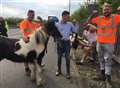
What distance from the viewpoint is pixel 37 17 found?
1070 centimetres

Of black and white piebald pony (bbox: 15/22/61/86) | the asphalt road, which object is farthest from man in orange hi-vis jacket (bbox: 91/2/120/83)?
black and white piebald pony (bbox: 15/22/61/86)

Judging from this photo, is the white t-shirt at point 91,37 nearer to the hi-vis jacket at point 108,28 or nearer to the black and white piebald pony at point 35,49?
the hi-vis jacket at point 108,28

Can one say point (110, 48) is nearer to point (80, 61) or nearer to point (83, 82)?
point (83, 82)

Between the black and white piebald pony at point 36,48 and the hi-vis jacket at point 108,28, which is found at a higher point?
the hi-vis jacket at point 108,28

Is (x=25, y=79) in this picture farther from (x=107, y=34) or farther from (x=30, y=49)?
(x=107, y=34)

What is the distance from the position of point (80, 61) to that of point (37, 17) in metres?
4.98

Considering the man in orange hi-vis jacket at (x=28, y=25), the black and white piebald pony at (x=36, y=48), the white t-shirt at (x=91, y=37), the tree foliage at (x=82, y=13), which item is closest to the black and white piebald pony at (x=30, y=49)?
the black and white piebald pony at (x=36, y=48)

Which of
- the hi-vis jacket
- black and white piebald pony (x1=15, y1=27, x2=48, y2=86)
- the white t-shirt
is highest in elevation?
the hi-vis jacket

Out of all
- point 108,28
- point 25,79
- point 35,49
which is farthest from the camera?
point 25,79

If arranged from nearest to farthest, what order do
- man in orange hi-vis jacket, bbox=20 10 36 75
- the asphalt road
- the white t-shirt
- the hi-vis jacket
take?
the hi-vis jacket
the asphalt road
man in orange hi-vis jacket, bbox=20 10 36 75
the white t-shirt

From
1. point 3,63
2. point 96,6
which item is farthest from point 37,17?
point 96,6

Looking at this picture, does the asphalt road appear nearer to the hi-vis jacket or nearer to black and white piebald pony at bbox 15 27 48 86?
black and white piebald pony at bbox 15 27 48 86

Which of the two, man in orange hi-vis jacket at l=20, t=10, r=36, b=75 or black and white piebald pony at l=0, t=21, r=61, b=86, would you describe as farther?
man in orange hi-vis jacket at l=20, t=10, r=36, b=75

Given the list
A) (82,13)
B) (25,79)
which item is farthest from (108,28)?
(82,13)
